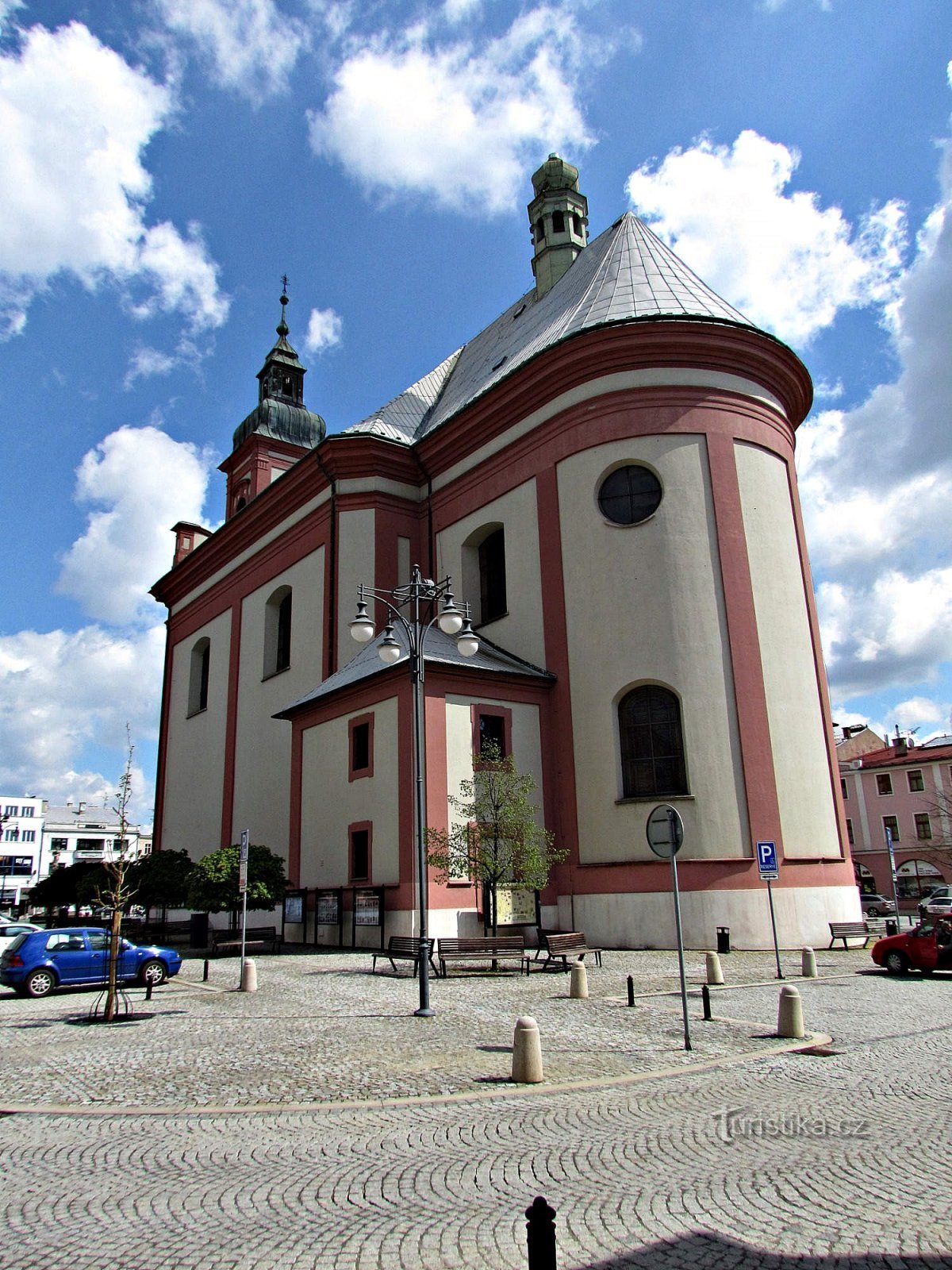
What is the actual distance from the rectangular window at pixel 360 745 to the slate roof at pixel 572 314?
10858 millimetres

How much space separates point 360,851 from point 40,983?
8103 mm

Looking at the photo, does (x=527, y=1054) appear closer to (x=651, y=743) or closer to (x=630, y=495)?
(x=651, y=743)

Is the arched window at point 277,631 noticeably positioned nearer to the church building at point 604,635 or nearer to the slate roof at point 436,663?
the church building at point 604,635

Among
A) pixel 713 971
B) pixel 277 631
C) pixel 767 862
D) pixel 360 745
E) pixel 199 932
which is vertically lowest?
pixel 713 971

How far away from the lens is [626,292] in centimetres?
2639

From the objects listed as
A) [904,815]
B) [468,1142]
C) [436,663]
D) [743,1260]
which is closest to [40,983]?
[436,663]

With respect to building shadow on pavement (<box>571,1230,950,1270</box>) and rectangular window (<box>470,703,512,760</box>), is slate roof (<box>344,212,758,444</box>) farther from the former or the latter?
building shadow on pavement (<box>571,1230,950,1270</box>)

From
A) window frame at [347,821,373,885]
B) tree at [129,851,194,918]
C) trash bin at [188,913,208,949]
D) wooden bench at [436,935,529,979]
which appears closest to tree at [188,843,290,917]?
window frame at [347,821,373,885]

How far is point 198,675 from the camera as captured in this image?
42.1 m

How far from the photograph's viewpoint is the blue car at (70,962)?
1612cm

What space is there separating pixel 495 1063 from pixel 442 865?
9.57 m

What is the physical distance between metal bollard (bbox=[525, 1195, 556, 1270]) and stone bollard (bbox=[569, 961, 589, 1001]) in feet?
37.1

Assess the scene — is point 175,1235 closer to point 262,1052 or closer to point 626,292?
point 262,1052

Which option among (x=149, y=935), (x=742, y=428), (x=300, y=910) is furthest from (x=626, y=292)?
(x=149, y=935)
